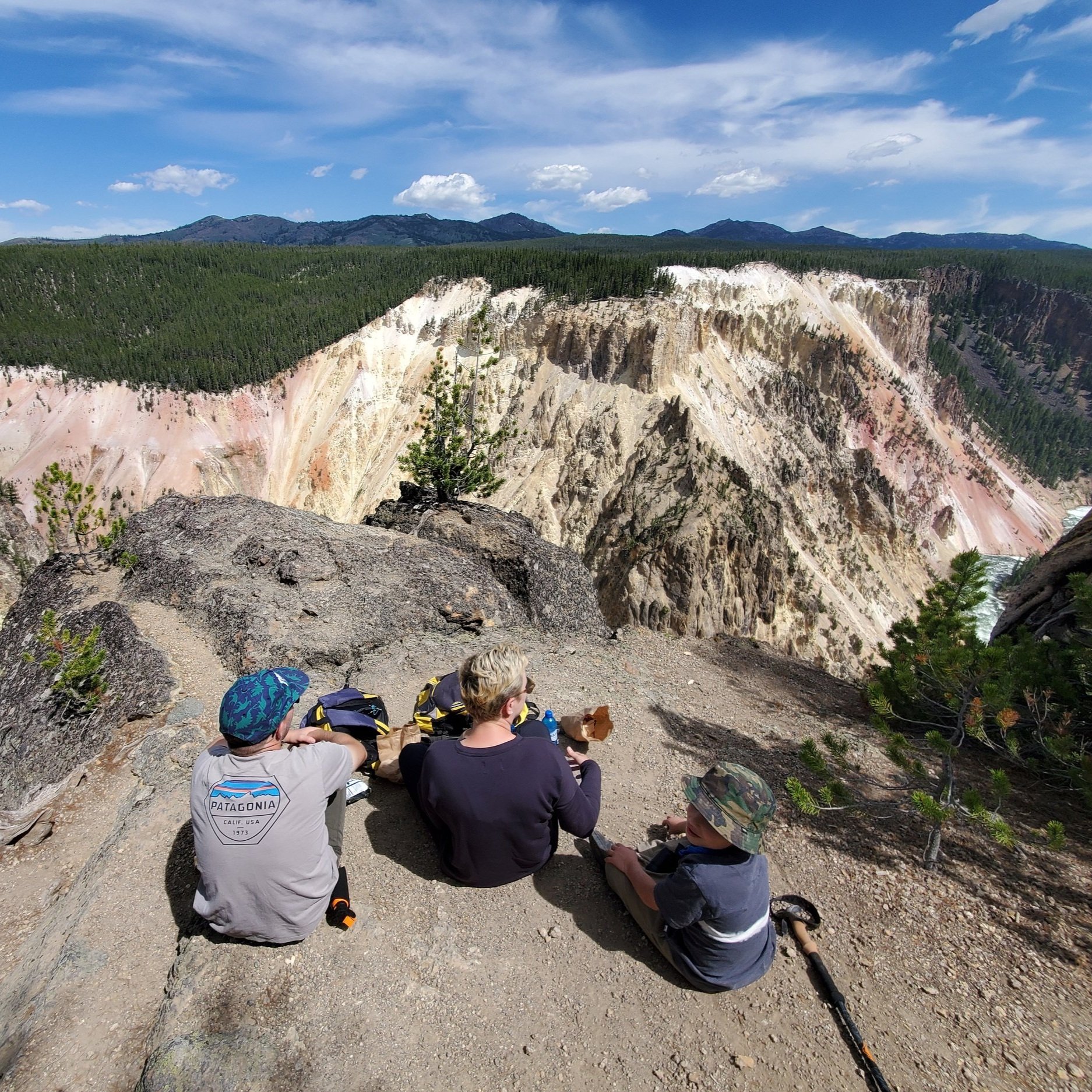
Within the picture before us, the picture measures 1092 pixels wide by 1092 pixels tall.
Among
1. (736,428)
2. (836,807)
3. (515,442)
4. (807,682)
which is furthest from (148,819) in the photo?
(736,428)

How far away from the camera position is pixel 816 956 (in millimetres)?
3277

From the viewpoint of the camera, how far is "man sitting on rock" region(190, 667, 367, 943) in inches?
112

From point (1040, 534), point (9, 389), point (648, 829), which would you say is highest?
point (648, 829)

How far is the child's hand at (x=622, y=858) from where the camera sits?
347 cm

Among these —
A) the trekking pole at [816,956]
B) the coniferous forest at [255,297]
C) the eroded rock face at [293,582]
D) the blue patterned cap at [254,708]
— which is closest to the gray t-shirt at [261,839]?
the blue patterned cap at [254,708]

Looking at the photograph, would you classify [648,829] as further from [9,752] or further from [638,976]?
[9,752]

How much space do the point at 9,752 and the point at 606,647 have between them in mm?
6577

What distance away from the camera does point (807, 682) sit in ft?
29.1

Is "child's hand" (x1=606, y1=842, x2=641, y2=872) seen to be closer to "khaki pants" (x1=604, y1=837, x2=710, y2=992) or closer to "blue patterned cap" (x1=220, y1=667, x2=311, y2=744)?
"khaki pants" (x1=604, y1=837, x2=710, y2=992)

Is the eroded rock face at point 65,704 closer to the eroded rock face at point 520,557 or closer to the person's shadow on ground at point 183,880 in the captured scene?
the person's shadow on ground at point 183,880

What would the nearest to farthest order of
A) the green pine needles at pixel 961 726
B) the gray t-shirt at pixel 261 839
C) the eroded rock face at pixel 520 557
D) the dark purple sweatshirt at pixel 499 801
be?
1. the gray t-shirt at pixel 261 839
2. the dark purple sweatshirt at pixel 499 801
3. the green pine needles at pixel 961 726
4. the eroded rock face at pixel 520 557

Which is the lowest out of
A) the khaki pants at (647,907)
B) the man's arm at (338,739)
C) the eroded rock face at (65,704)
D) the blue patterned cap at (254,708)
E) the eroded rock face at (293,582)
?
the eroded rock face at (65,704)

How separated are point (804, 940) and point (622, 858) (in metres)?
1.08

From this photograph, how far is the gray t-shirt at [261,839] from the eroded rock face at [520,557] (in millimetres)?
5714
